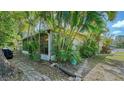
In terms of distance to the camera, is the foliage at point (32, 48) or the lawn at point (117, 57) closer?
the lawn at point (117, 57)

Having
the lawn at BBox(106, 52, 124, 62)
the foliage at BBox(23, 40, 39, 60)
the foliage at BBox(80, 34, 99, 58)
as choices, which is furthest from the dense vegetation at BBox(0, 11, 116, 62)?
the lawn at BBox(106, 52, 124, 62)

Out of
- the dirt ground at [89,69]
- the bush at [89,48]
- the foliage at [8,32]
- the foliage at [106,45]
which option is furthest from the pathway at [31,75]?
the foliage at [106,45]

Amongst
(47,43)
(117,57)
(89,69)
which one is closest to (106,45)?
(117,57)

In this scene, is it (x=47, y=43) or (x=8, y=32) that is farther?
(x=47, y=43)

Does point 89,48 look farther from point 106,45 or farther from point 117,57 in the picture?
point 117,57

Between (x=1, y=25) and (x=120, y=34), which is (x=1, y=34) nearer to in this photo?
(x=1, y=25)

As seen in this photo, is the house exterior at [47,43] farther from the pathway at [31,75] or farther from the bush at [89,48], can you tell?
the pathway at [31,75]

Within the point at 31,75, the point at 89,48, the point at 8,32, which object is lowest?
the point at 31,75

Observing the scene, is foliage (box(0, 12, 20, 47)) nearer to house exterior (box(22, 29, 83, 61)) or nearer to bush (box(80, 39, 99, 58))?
house exterior (box(22, 29, 83, 61))

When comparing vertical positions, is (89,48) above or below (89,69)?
above

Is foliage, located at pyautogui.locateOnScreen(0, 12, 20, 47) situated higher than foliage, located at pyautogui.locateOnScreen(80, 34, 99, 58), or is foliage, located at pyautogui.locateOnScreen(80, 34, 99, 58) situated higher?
foliage, located at pyautogui.locateOnScreen(0, 12, 20, 47)

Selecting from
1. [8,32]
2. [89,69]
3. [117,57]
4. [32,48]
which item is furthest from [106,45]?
[8,32]

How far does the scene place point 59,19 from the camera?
3359mm

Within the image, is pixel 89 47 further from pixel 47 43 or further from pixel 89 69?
pixel 47 43
